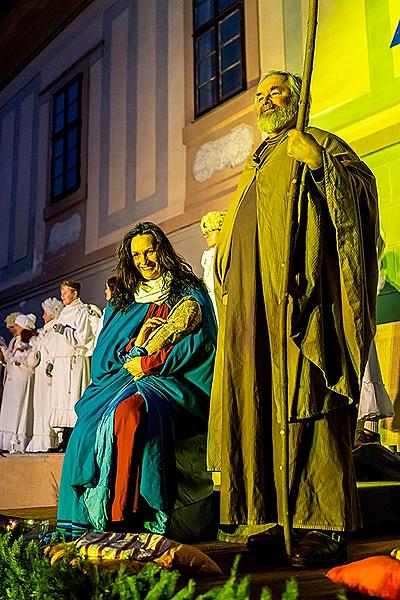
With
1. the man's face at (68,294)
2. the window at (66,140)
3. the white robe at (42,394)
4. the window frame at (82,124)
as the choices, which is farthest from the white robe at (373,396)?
the window at (66,140)

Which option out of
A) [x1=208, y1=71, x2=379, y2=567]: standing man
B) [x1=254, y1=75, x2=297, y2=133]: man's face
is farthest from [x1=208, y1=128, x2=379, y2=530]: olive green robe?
[x1=254, y1=75, x2=297, y2=133]: man's face

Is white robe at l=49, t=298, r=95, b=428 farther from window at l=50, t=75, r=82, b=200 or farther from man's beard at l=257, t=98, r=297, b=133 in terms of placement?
man's beard at l=257, t=98, r=297, b=133

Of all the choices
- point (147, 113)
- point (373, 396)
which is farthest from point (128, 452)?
point (147, 113)

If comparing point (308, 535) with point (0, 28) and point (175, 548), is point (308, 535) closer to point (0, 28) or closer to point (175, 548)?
point (175, 548)

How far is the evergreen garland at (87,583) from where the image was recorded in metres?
1.45

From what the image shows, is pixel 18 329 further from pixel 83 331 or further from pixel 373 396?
pixel 373 396

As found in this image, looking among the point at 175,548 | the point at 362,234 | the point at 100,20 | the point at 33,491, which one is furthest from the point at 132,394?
the point at 100,20

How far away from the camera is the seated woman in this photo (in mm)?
2881

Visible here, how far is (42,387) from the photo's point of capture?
8.55m

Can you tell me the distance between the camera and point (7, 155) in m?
13.7

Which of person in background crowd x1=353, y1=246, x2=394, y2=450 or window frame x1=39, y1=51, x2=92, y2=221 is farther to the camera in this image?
window frame x1=39, y1=51, x2=92, y2=221

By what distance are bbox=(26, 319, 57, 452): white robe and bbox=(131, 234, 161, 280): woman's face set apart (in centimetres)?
459

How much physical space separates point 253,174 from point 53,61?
11040mm

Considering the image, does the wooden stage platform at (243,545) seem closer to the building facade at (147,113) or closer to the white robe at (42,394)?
the white robe at (42,394)
